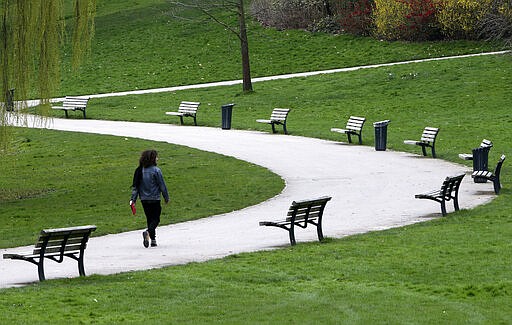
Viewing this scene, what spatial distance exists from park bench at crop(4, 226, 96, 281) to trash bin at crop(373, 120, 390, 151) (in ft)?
63.1

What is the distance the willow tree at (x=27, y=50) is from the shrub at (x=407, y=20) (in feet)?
118

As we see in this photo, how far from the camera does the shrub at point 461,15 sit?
56625 millimetres

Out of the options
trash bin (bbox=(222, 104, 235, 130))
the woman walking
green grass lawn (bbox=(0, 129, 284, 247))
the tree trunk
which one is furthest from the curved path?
the tree trunk

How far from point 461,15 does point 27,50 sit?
36.4 m

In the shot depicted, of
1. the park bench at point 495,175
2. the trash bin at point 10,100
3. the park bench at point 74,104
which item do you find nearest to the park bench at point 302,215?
the park bench at point 495,175

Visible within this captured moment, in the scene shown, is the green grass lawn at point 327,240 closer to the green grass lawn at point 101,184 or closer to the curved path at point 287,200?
the green grass lawn at point 101,184

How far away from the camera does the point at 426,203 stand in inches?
939

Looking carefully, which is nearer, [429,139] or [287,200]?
[287,200]

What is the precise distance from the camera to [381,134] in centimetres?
3416

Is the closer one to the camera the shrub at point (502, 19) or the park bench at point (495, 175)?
the park bench at point (495, 175)

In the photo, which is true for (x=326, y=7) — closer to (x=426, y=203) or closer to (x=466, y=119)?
(x=466, y=119)

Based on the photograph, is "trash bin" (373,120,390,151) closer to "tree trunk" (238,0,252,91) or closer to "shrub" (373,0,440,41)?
"tree trunk" (238,0,252,91)

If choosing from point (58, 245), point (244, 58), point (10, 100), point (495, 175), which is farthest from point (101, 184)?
point (244, 58)

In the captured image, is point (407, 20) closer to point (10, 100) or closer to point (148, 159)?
point (10, 100)
